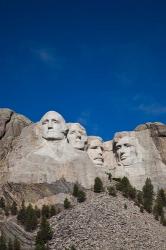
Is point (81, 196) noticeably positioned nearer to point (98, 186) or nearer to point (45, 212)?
point (98, 186)

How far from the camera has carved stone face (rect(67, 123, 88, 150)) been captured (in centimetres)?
6019

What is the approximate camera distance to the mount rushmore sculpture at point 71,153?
56625 mm

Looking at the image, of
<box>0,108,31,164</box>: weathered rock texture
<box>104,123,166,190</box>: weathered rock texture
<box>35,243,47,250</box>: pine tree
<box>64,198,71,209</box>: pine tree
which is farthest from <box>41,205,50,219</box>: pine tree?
<box>104,123,166,190</box>: weathered rock texture

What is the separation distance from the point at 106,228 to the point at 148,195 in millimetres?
8244

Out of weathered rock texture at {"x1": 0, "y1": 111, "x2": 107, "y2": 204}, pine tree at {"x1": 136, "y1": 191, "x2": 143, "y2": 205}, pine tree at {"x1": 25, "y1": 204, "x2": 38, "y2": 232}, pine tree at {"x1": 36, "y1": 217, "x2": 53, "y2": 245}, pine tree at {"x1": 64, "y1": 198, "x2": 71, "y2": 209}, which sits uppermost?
weathered rock texture at {"x1": 0, "y1": 111, "x2": 107, "y2": 204}

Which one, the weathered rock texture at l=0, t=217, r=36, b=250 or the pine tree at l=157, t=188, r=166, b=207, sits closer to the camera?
the weathered rock texture at l=0, t=217, r=36, b=250

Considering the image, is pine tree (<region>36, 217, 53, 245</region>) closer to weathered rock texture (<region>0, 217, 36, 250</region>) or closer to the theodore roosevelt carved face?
weathered rock texture (<region>0, 217, 36, 250</region>)

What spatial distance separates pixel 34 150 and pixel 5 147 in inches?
97.7

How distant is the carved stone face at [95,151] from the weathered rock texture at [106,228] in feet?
23.5

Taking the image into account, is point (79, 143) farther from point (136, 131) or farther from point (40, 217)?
point (40, 217)

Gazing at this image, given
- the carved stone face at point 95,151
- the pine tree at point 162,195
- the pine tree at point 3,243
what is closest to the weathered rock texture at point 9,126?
the carved stone face at point 95,151

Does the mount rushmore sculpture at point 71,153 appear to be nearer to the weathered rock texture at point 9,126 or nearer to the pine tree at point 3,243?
the weathered rock texture at point 9,126

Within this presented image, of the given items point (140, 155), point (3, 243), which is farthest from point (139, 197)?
point (3, 243)

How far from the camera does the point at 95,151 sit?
6162 centimetres
